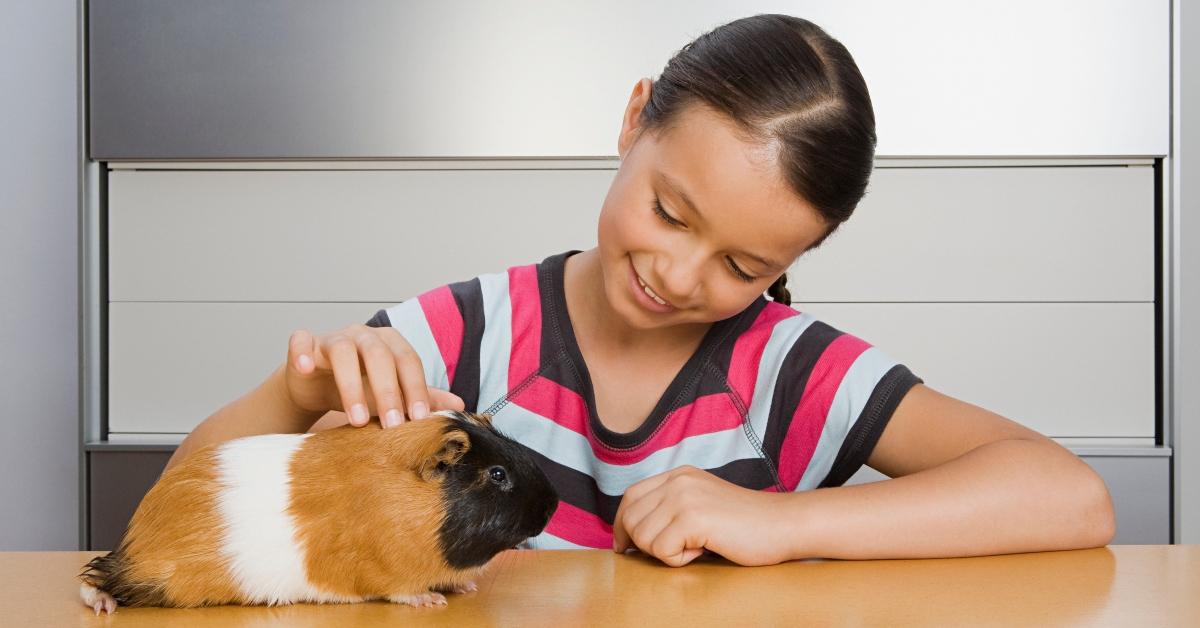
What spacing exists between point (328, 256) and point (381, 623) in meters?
1.52

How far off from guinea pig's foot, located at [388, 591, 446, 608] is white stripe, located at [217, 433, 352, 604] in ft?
0.12

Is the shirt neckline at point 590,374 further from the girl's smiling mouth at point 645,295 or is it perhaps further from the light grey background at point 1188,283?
the light grey background at point 1188,283

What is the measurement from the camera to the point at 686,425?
1080mm

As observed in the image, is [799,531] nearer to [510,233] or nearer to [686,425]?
[686,425]

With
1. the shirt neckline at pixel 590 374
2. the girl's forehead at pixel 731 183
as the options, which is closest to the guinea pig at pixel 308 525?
the girl's forehead at pixel 731 183

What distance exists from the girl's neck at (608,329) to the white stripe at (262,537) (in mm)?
577

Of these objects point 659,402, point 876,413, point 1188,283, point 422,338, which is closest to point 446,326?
point 422,338

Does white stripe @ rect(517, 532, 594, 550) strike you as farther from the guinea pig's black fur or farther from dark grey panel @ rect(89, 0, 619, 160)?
dark grey panel @ rect(89, 0, 619, 160)

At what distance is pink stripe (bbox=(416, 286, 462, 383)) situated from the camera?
1090mm

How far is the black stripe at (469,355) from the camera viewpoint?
110 centimetres

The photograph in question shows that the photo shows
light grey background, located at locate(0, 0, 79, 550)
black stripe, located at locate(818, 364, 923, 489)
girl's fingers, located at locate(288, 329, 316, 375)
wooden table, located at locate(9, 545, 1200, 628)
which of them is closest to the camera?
wooden table, located at locate(9, 545, 1200, 628)

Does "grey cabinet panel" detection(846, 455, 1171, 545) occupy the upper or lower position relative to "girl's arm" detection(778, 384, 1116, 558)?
lower

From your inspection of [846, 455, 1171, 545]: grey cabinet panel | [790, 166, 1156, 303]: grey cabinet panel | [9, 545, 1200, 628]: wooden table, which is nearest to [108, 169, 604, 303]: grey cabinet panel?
[790, 166, 1156, 303]: grey cabinet panel

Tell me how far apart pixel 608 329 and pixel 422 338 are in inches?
8.1
